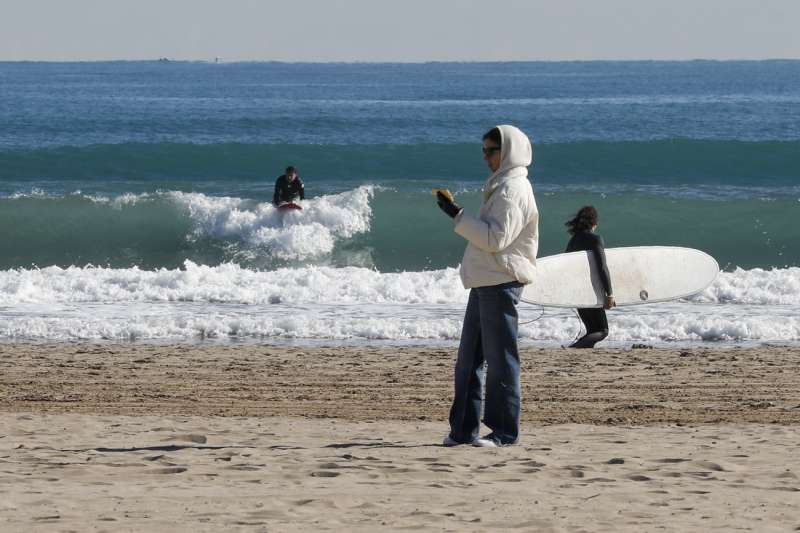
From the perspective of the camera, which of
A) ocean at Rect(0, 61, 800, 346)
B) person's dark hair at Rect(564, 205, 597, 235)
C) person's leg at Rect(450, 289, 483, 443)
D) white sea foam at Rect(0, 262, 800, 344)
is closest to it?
person's leg at Rect(450, 289, 483, 443)

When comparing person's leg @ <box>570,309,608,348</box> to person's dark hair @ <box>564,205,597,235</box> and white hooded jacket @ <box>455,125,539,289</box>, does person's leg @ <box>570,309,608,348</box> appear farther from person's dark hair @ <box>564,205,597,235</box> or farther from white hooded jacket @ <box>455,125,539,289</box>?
white hooded jacket @ <box>455,125,539,289</box>

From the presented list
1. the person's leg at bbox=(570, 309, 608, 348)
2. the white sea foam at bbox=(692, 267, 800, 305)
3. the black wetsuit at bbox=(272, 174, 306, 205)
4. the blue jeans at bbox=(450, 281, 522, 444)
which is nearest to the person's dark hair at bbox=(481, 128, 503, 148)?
the blue jeans at bbox=(450, 281, 522, 444)

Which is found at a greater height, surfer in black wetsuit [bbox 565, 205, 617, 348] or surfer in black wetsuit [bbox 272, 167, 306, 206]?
surfer in black wetsuit [bbox 272, 167, 306, 206]

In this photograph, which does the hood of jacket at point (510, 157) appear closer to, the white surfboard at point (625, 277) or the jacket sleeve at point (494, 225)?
the jacket sleeve at point (494, 225)

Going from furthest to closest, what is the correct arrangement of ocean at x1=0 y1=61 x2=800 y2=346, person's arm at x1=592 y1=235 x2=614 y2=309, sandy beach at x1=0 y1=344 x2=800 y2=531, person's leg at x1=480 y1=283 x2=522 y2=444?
ocean at x1=0 y1=61 x2=800 y2=346, person's arm at x1=592 y1=235 x2=614 y2=309, person's leg at x1=480 y1=283 x2=522 y2=444, sandy beach at x1=0 y1=344 x2=800 y2=531

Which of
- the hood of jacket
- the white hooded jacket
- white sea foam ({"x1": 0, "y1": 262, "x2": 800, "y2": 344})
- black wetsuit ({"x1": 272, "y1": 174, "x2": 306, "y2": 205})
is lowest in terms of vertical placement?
white sea foam ({"x1": 0, "y1": 262, "x2": 800, "y2": 344})

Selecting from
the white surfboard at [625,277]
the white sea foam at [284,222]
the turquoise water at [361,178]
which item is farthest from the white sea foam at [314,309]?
the turquoise water at [361,178]

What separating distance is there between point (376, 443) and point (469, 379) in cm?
72

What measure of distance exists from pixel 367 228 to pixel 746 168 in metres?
12.8

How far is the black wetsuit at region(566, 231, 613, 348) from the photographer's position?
363 inches

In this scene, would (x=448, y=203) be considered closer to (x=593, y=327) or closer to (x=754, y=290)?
(x=593, y=327)

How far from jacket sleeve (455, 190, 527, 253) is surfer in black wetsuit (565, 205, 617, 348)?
345 cm

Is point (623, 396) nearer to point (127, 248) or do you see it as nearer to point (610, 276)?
point (610, 276)

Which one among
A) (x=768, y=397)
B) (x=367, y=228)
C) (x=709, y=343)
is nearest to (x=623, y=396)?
(x=768, y=397)
